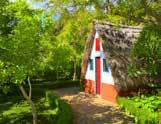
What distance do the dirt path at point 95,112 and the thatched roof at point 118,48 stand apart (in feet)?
6.05

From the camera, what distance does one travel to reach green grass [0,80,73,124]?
17.7 metres

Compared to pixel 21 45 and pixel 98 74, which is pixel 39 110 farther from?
pixel 21 45

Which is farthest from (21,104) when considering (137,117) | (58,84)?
(137,117)

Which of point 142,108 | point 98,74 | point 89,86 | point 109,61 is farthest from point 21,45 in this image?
point 89,86

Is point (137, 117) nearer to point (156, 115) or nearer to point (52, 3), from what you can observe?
point (156, 115)

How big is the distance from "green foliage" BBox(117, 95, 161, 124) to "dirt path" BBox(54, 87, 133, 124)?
1.52 ft

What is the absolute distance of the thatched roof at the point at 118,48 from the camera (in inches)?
863

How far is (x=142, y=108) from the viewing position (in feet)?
56.1

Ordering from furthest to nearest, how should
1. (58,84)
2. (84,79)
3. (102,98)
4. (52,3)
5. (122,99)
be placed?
(58,84)
(52,3)
(84,79)
(102,98)
(122,99)

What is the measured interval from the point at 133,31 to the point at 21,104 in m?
10.7

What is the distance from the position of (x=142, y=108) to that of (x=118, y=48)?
25.4 ft

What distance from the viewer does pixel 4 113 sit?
78.3 ft

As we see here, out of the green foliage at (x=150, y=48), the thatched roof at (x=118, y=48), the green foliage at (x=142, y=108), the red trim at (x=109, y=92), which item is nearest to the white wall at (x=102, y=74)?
the red trim at (x=109, y=92)

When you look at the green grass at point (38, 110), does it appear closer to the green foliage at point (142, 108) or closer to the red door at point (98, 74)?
the green foliage at point (142, 108)
